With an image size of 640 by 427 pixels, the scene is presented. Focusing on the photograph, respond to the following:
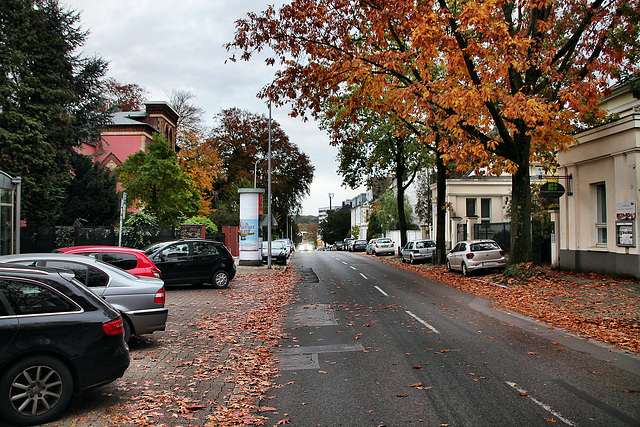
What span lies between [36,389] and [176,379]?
76.7 inches

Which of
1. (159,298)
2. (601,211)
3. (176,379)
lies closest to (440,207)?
(601,211)

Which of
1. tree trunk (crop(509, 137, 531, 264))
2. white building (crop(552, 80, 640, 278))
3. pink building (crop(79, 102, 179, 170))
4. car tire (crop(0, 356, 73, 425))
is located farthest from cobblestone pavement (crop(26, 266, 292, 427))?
pink building (crop(79, 102, 179, 170))

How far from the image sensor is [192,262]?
1695 cm

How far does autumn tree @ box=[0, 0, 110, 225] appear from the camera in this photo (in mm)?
26422

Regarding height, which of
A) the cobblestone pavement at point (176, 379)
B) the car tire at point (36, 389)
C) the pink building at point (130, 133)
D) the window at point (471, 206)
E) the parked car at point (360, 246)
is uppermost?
the pink building at point (130, 133)

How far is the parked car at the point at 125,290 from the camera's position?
25.5ft

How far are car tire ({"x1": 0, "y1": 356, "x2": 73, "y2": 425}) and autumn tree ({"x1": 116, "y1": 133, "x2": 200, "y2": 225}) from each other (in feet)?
83.9

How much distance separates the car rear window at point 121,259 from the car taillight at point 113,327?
19.1 feet

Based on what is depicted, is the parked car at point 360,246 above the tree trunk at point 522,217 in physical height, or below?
below

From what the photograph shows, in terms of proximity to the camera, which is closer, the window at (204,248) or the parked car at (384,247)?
the window at (204,248)

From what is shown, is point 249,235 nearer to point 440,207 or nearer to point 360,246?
point 440,207

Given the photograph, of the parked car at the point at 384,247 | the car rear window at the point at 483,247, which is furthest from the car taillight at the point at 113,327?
the parked car at the point at 384,247

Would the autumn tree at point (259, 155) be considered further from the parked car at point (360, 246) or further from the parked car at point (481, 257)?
the parked car at point (481, 257)

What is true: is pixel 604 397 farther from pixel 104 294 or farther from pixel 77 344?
pixel 104 294
